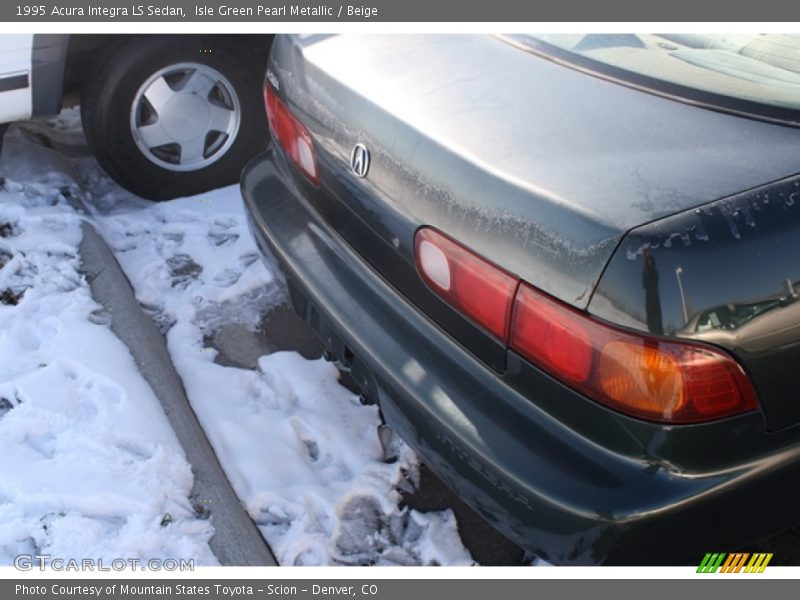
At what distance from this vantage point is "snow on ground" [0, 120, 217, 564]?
2258 mm

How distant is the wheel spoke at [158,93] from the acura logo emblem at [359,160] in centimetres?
179

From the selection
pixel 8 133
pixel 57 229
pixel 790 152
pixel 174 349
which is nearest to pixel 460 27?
pixel 790 152

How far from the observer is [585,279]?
5.46ft

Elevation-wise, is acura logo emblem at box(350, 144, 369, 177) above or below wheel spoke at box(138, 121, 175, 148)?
above

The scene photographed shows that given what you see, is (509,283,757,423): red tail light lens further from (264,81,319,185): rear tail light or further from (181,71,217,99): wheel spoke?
(181,71,217,99): wheel spoke

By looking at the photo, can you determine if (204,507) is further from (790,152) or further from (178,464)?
(790,152)

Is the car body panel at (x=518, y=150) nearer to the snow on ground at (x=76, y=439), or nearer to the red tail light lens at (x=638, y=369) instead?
the red tail light lens at (x=638, y=369)

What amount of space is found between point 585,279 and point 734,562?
2.99ft

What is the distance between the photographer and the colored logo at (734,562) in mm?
1910

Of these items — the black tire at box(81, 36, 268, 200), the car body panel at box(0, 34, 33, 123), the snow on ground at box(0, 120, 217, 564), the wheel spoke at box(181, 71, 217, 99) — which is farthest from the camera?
the wheel spoke at box(181, 71, 217, 99)

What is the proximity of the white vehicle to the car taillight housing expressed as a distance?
2.29m

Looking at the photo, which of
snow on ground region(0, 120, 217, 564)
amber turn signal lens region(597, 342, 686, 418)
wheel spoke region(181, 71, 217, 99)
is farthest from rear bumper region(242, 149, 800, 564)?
wheel spoke region(181, 71, 217, 99)

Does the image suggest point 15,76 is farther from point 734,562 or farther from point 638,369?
point 734,562

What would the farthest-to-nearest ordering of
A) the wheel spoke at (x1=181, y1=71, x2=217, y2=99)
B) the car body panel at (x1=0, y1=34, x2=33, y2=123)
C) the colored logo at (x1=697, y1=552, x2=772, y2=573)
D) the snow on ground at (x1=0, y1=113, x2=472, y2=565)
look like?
the wheel spoke at (x1=181, y1=71, x2=217, y2=99), the car body panel at (x1=0, y1=34, x2=33, y2=123), the snow on ground at (x1=0, y1=113, x2=472, y2=565), the colored logo at (x1=697, y1=552, x2=772, y2=573)
